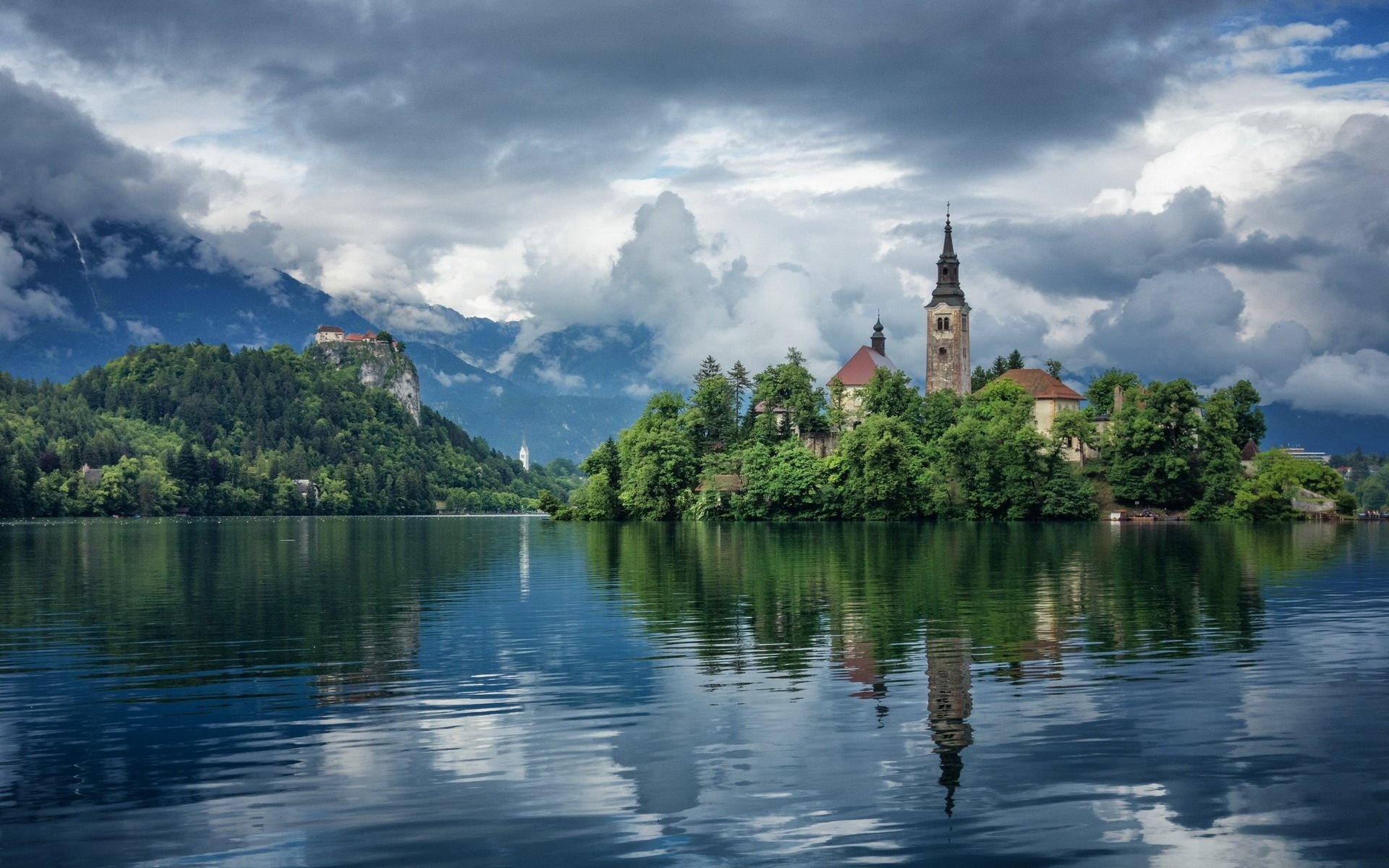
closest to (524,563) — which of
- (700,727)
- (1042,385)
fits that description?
(700,727)

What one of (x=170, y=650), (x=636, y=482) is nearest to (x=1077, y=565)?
(x=170, y=650)

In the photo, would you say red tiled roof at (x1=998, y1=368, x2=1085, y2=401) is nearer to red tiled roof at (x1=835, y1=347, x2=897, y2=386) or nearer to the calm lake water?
red tiled roof at (x1=835, y1=347, x2=897, y2=386)

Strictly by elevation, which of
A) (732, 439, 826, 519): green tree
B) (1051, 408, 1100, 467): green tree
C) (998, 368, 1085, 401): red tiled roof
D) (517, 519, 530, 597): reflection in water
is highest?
(998, 368, 1085, 401): red tiled roof

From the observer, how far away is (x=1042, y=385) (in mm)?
167750

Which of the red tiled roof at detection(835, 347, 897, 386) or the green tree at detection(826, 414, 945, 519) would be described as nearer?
the green tree at detection(826, 414, 945, 519)

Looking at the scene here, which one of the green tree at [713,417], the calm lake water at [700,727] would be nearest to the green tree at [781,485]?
the green tree at [713,417]

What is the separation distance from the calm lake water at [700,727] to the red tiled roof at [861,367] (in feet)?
442

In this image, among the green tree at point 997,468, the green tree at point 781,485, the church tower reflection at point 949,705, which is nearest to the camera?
the church tower reflection at point 949,705

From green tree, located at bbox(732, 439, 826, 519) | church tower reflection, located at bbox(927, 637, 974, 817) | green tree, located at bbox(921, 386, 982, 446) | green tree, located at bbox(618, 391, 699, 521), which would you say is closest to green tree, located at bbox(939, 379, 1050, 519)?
green tree, located at bbox(921, 386, 982, 446)

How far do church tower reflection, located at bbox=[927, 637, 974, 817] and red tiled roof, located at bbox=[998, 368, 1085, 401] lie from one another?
5571 inches

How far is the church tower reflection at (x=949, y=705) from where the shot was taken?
17.5m

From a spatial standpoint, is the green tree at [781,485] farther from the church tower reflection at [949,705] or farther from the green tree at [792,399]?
the church tower reflection at [949,705]

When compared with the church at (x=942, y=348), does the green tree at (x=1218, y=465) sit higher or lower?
lower

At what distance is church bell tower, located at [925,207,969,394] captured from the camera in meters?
188
